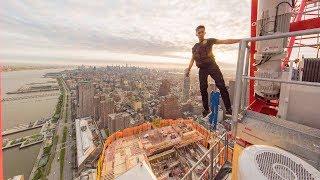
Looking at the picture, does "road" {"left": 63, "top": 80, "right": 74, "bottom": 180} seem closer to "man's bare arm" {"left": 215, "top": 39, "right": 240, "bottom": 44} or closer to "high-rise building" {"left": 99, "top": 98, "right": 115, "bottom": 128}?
"high-rise building" {"left": 99, "top": 98, "right": 115, "bottom": 128}

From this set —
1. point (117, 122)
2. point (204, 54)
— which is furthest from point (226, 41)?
point (117, 122)

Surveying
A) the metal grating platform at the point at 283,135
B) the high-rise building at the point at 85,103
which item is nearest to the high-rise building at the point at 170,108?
the high-rise building at the point at 85,103

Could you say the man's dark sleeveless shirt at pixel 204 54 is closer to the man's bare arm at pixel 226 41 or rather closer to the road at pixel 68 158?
the man's bare arm at pixel 226 41

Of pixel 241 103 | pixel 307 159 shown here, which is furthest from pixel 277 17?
pixel 307 159

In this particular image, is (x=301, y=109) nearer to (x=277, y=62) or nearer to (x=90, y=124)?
(x=277, y=62)

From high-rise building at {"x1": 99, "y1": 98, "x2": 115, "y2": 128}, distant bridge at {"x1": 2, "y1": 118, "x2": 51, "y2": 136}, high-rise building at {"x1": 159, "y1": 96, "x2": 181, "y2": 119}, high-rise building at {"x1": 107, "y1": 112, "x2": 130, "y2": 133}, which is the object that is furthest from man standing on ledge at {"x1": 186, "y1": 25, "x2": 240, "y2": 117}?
distant bridge at {"x1": 2, "y1": 118, "x2": 51, "y2": 136}

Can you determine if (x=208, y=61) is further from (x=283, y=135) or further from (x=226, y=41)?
(x=283, y=135)
